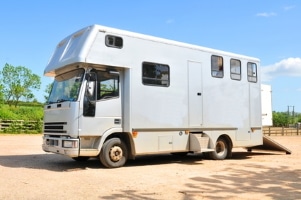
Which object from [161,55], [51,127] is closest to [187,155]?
[161,55]

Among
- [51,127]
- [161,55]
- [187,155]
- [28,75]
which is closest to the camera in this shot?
[51,127]

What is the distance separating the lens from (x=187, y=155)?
46.6ft

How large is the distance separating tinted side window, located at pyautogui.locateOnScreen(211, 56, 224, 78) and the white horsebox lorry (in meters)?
0.03

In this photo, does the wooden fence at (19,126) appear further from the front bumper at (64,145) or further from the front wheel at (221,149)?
the front wheel at (221,149)

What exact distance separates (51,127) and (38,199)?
4.25 m

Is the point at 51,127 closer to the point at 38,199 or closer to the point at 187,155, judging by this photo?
the point at 38,199

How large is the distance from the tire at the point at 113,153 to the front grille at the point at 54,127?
121 cm

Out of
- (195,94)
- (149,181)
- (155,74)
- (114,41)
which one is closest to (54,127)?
(114,41)

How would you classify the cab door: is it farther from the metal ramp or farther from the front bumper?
the metal ramp

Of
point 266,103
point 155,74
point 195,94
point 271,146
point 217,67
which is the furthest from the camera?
point 266,103

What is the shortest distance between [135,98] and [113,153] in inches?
66.4

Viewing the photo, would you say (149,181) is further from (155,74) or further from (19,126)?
(19,126)

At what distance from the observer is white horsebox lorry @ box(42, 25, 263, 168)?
9.53m

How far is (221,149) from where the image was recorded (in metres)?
12.6
